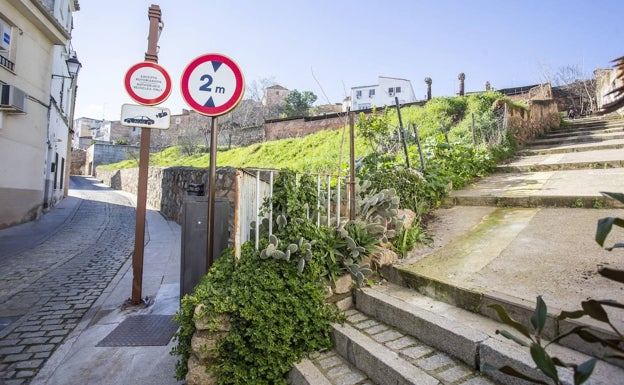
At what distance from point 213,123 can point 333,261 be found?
1.81 metres

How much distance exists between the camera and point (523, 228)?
3.69 metres

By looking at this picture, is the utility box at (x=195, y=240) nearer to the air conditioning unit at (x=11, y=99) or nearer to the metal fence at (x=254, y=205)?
the metal fence at (x=254, y=205)

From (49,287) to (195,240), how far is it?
2.81m

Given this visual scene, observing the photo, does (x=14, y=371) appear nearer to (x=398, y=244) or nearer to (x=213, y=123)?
(x=213, y=123)

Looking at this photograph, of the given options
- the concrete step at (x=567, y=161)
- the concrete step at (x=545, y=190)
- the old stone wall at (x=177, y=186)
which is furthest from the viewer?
the old stone wall at (x=177, y=186)

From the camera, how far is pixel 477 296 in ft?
8.04

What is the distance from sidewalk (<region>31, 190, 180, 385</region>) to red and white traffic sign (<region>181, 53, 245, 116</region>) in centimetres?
232

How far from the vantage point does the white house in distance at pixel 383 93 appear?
45.3m

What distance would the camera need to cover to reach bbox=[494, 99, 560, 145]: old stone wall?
8445 millimetres

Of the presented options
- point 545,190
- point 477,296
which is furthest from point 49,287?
point 545,190

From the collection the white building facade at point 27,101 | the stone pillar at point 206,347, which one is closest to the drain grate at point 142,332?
the stone pillar at point 206,347

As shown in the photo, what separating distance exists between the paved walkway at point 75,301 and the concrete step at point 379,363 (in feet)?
4.15

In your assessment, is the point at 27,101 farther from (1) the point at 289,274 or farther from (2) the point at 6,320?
(1) the point at 289,274

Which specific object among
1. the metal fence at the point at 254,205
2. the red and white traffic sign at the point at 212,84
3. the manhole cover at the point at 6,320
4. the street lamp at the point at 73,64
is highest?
the street lamp at the point at 73,64
